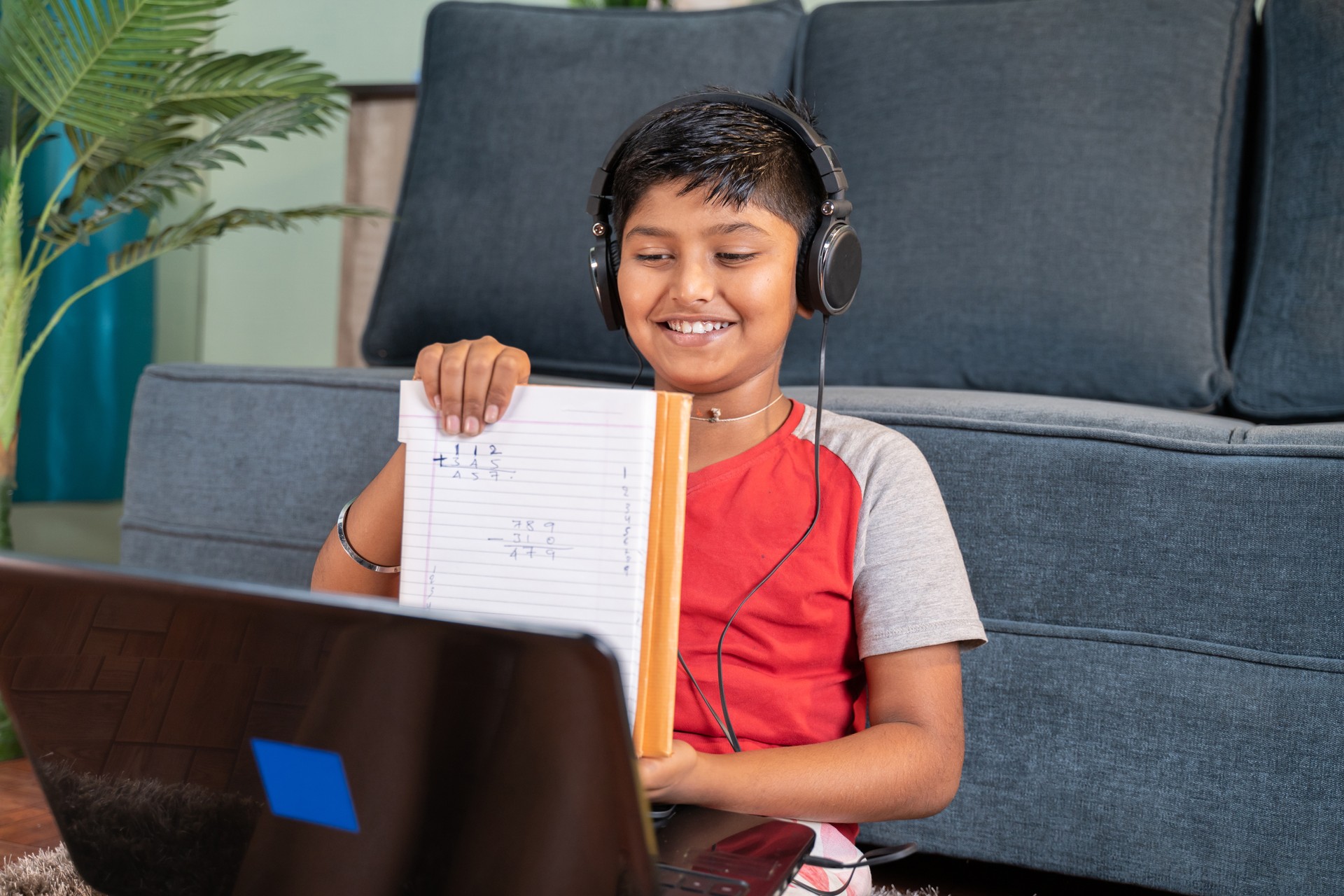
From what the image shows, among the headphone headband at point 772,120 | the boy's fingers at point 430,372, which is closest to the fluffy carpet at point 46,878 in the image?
the boy's fingers at point 430,372

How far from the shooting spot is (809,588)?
28.9 inches

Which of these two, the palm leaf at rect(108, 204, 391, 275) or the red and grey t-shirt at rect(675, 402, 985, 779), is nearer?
the red and grey t-shirt at rect(675, 402, 985, 779)

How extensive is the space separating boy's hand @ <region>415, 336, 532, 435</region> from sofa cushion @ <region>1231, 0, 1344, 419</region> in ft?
3.62

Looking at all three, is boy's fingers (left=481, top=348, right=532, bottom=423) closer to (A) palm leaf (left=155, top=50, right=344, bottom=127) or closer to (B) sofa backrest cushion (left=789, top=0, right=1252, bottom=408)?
(B) sofa backrest cushion (left=789, top=0, right=1252, bottom=408)

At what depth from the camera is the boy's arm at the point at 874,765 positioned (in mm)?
573

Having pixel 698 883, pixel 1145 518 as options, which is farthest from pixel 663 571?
pixel 1145 518

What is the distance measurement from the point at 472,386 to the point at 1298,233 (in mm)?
1228

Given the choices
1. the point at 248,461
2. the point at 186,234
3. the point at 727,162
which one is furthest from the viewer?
the point at 186,234

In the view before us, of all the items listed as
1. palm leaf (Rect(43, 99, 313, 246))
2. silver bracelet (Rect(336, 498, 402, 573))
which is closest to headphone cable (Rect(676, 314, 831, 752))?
silver bracelet (Rect(336, 498, 402, 573))

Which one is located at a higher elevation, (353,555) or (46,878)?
(353,555)

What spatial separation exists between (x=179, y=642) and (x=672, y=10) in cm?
148

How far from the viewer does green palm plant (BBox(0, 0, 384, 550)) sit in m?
1.43

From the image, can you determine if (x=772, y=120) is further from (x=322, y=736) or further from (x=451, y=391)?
(x=322, y=736)

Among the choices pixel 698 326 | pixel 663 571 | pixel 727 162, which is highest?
pixel 727 162
